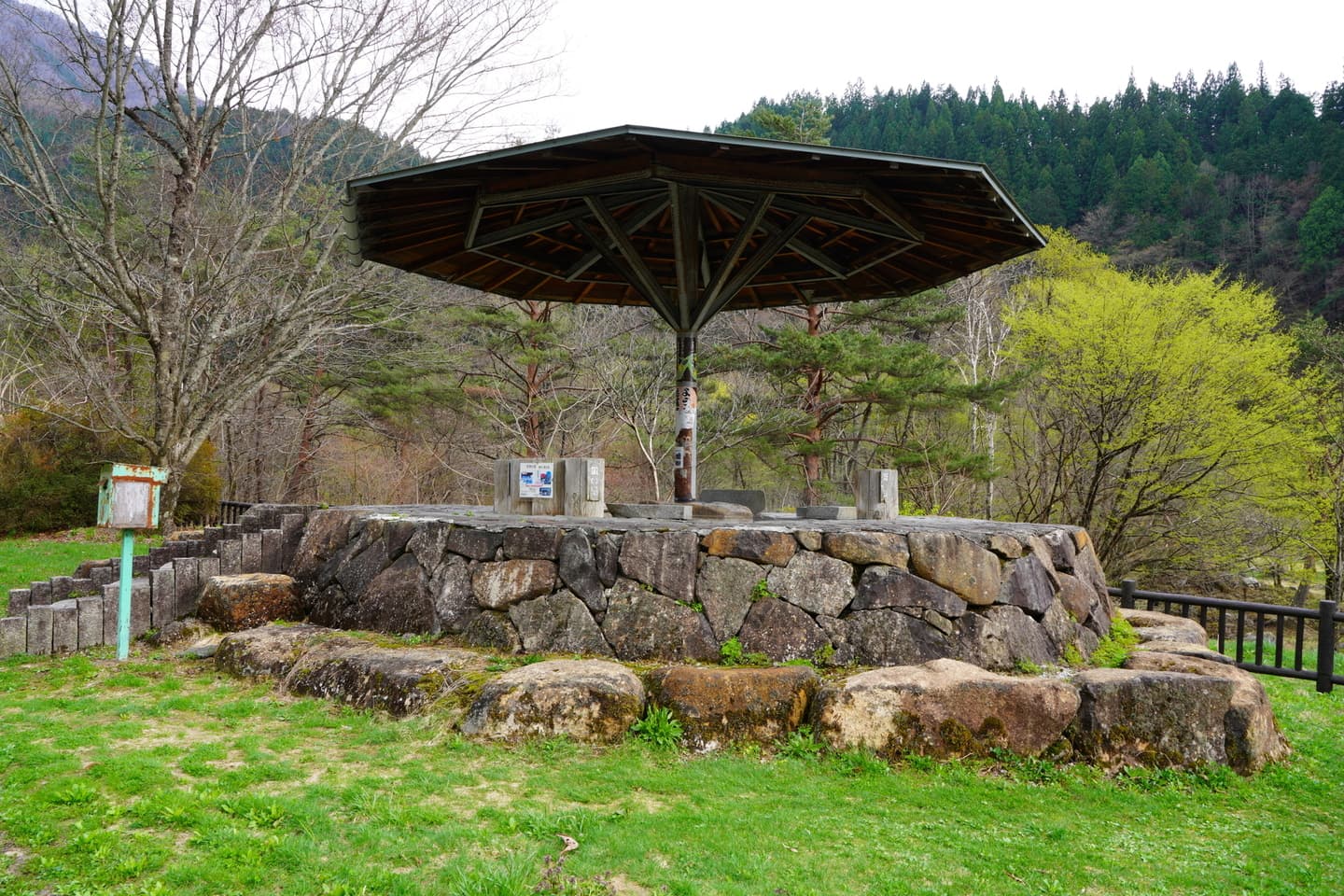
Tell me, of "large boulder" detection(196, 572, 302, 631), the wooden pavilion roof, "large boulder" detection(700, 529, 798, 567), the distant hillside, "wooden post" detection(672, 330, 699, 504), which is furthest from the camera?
the distant hillside

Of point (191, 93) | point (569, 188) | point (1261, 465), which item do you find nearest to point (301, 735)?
point (569, 188)

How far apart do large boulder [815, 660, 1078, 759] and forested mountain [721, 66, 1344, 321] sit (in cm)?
2272

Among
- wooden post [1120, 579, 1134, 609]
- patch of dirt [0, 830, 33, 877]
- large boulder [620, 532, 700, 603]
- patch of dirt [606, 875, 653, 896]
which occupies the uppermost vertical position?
large boulder [620, 532, 700, 603]

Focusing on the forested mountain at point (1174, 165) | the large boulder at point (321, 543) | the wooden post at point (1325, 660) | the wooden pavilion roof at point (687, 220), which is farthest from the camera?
the forested mountain at point (1174, 165)

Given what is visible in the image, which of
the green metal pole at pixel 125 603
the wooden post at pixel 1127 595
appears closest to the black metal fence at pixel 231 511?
the green metal pole at pixel 125 603

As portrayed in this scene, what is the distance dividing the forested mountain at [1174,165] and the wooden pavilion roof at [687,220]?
57.4ft

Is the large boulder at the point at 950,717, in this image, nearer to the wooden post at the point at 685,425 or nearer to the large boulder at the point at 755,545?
the large boulder at the point at 755,545

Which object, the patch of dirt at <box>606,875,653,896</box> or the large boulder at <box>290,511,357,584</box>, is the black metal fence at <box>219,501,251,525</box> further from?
the patch of dirt at <box>606,875,653,896</box>

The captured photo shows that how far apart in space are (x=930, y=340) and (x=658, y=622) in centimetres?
2039

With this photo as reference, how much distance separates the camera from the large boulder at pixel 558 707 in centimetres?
423

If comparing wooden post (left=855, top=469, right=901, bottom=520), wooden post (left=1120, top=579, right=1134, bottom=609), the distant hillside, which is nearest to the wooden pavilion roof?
wooden post (left=855, top=469, right=901, bottom=520)

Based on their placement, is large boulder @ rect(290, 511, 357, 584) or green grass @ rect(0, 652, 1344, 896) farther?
large boulder @ rect(290, 511, 357, 584)

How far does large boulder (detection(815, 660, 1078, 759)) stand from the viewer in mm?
4156

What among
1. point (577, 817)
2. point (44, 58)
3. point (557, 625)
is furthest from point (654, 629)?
point (44, 58)
